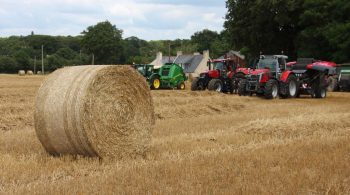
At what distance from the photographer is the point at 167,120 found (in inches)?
636

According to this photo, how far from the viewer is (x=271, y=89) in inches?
965

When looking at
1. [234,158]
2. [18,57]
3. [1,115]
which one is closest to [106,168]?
[234,158]

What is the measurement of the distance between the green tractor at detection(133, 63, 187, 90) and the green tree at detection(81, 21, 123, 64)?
67135 mm

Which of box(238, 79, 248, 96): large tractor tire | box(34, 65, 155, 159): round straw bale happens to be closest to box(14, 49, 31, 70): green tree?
box(238, 79, 248, 96): large tractor tire

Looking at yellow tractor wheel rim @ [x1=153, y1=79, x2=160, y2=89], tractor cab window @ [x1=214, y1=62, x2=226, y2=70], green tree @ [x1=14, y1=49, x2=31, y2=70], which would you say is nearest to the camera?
tractor cab window @ [x1=214, y1=62, x2=226, y2=70]

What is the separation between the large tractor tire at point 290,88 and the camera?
2532 cm

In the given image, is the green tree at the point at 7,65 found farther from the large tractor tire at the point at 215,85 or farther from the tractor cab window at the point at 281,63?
the tractor cab window at the point at 281,63

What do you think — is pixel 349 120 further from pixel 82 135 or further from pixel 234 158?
pixel 82 135

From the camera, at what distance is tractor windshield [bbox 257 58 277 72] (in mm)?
25297

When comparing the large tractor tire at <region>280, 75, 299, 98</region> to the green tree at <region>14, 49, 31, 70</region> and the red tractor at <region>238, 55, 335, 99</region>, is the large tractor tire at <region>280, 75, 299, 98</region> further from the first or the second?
the green tree at <region>14, 49, 31, 70</region>

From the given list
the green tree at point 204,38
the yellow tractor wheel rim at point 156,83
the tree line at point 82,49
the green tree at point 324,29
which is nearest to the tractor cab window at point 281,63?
the yellow tractor wheel rim at point 156,83

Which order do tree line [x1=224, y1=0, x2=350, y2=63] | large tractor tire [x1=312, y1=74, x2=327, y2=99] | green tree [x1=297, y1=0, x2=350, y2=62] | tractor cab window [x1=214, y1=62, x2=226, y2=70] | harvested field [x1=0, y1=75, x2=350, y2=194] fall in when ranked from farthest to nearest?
tree line [x1=224, y1=0, x2=350, y2=63] < green tree [x1=297, y1=0, x2=350, y2=62] < tractor cab window [x1=214, y1=62, x2=226, y2=70] < large tractor tire [x1=312, y1=74, x2=327, y2=99] < harvested field [x1=0, y1=75, x2=350, y2=194]

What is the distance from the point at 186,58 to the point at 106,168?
300 feet

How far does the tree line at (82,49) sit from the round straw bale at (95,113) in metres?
78.3
